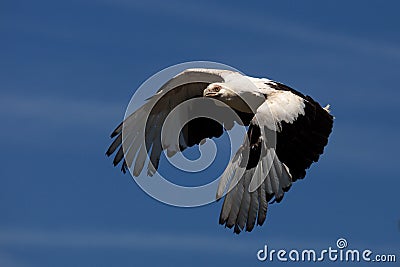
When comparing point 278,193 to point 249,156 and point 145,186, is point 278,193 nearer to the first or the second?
point 249,156

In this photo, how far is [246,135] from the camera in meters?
22.8

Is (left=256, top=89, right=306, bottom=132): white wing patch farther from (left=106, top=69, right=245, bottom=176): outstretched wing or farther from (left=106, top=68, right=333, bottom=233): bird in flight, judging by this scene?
(left=106, top=69, right=245, bottom=176): outstretched wing

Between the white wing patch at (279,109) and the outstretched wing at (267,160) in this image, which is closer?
the outstretched wing at (267,160)

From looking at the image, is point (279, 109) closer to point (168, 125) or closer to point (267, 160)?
point (267, 160)

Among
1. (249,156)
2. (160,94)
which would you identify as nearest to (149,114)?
(160,94)

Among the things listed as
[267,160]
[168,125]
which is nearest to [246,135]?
[267,160]

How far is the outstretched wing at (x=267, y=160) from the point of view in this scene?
72.8 ft

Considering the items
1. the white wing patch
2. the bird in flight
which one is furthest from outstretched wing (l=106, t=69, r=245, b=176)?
the white wing patch

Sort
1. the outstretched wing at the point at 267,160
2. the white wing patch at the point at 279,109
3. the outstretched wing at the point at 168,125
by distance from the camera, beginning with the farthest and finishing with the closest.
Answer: the outstretched wing at the point at 168,125 → the white wing patch at the point at 279,109 → the outstretched wing at the point at 267,160

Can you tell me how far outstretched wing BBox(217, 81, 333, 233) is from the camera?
22.2 metres

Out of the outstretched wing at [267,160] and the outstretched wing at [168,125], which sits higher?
the outstretched wing at [168,125]

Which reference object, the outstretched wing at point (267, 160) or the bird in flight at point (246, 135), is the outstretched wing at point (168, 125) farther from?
the outstretched wing at point (267, 160)

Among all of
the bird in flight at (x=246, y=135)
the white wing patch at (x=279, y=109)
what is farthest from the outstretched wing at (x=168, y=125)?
the white wing patch at (x=279, y=109)

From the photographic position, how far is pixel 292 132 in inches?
895
